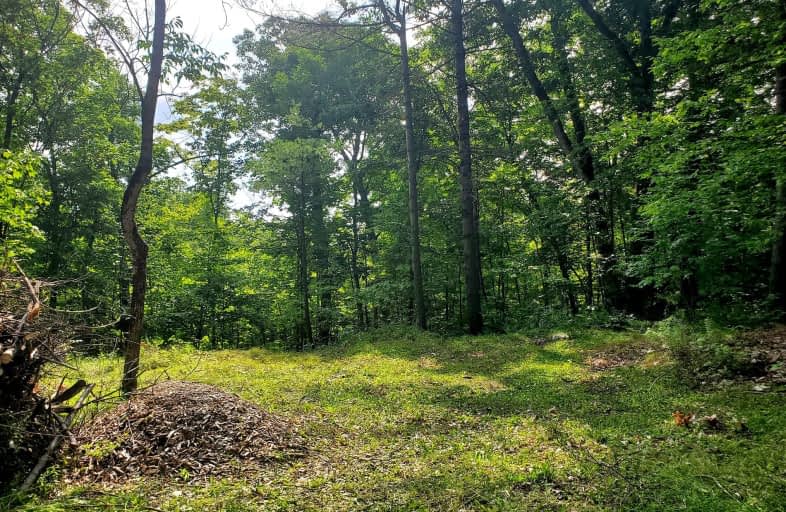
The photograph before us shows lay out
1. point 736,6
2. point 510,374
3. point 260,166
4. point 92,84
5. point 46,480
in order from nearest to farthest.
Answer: point 46,480 → point 736,6 → point 510,374 → point 260,166 → point 92,84

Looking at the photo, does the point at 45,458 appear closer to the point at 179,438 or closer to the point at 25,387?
the point at 25,387

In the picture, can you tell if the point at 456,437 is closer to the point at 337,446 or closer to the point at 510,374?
the point at 337,446

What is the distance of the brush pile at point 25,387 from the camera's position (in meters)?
2.95

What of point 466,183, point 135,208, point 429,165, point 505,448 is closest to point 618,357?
point 505,448

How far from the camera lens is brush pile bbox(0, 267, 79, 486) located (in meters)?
2.95

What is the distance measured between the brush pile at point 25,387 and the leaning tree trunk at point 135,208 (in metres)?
1.55

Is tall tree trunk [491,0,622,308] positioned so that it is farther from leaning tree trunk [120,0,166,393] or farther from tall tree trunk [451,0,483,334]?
leaning tree trunk [120,0,166,393]

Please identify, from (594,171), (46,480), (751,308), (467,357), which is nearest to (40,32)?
(46,480)

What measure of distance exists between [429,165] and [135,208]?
1104 centimetres

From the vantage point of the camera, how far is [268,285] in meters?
17.2

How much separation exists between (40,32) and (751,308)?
19.5 meters

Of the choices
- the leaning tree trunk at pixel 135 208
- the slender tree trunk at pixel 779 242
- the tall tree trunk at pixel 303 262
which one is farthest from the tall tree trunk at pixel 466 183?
the leaning tree trunk at pixel 135 208

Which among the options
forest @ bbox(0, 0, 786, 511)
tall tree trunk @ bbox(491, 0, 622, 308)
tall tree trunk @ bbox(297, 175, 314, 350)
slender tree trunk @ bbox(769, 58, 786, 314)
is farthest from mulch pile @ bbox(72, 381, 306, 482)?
tall tree trunk @ bbox(491, 0, 622, 308)

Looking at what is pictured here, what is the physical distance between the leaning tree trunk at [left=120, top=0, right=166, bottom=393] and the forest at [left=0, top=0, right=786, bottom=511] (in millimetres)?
33
